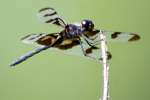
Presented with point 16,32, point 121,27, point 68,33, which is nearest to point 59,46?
point 68,33

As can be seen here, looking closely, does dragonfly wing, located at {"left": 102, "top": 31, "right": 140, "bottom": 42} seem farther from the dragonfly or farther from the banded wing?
the banded wing

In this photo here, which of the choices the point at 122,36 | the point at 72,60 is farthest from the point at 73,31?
the point at 72,60

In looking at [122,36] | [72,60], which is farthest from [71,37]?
[72,60]

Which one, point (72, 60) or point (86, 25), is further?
point (72, 60)

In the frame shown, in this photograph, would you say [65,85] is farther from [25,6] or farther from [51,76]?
[25,6]

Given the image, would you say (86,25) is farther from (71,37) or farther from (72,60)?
(72,60)
